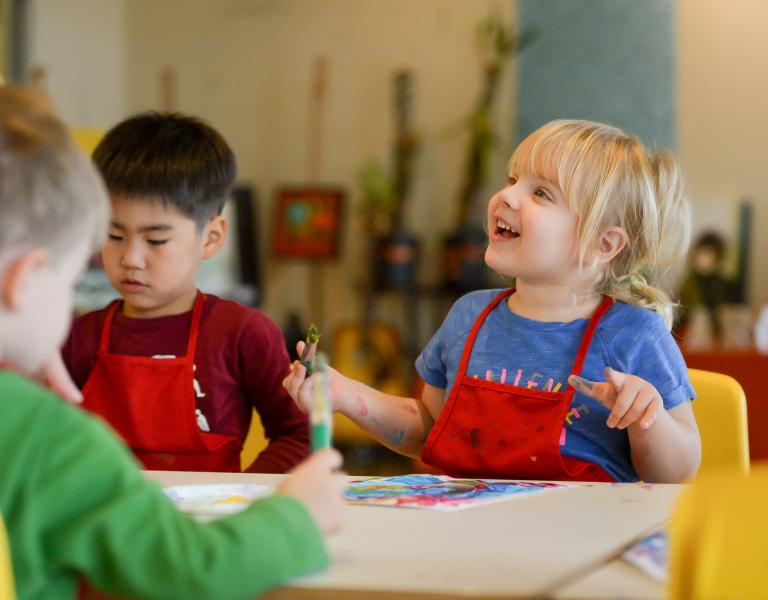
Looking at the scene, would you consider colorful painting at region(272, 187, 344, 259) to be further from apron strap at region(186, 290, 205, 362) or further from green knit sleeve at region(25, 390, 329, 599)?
green knit sleeve at region(25, 390, 329, 599)

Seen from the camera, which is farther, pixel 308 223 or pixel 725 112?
pixel 308 223

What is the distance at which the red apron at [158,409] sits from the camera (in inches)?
69.8

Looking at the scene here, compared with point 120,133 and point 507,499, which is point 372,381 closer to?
point 120,133

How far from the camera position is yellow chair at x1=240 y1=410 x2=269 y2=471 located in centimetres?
188

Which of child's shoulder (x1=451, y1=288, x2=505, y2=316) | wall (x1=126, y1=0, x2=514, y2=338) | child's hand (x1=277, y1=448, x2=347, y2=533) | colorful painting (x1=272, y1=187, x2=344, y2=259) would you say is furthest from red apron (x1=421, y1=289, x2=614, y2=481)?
colorful painting (x1=272, y1=187, x2=344, y2=259)

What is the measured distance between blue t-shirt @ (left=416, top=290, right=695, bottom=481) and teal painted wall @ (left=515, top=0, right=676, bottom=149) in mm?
3703

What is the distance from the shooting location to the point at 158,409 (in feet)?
5.85

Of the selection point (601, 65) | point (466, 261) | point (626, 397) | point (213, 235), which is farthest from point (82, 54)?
point (626, 397)

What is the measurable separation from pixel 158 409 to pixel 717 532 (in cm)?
118

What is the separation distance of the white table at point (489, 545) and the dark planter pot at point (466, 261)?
4246mm

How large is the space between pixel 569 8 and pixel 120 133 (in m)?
4.09

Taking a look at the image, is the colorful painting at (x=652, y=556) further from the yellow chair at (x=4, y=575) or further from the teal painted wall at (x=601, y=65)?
the teal painted wall at (x=601, y=65)

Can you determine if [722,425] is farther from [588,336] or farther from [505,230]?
[505,230]

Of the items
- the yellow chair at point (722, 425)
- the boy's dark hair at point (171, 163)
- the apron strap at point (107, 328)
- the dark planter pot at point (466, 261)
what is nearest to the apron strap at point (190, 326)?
the apron strap at point (107, 328)
